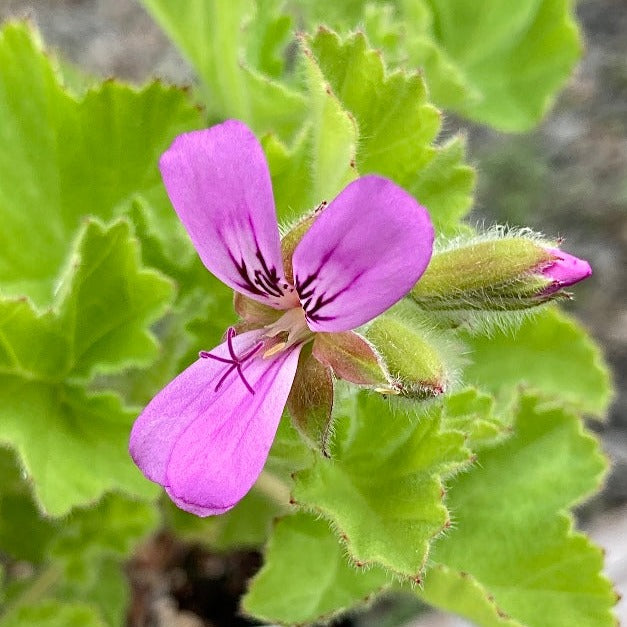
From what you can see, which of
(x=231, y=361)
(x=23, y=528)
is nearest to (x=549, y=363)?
(x=231, y=361)

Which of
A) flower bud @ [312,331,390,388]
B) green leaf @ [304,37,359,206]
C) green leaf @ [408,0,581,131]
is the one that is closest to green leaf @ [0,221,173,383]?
green leaf @ [304,37,359,206]

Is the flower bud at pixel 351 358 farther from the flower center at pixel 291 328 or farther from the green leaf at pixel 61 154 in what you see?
the green leaf at pixel 61 154

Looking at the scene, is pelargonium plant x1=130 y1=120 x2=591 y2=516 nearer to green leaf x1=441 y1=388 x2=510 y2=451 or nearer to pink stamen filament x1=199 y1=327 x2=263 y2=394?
pink stamen filament x1=199 y1=327 x2=263 y2=394

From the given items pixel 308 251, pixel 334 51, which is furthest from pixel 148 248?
pixel 308 251

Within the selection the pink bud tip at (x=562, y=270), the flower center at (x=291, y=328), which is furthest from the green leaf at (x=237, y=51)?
the pink bud tip at (x=562, y=270)

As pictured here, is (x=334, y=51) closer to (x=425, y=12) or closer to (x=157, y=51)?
(x=425, y=12)

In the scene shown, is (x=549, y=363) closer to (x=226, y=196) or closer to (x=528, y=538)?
(x=528, y=538)
